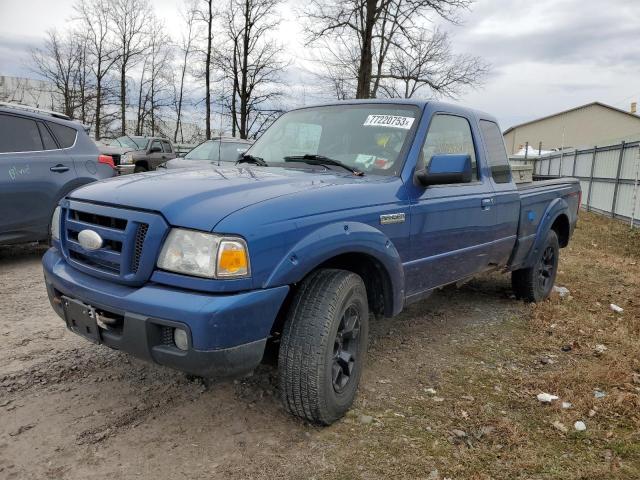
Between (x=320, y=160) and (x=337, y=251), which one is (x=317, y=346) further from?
(x=320, y=160)

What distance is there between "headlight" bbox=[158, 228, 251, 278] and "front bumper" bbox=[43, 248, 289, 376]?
0.10m

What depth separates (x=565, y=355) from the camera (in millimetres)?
4031

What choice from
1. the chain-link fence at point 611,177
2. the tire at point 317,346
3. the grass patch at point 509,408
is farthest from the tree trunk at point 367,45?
the tire at point 317,346

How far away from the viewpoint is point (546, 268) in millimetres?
5477

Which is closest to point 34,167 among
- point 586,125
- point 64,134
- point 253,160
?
point 64,134

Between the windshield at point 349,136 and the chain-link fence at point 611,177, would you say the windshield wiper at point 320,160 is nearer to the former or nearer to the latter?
the windshield at point 349,136

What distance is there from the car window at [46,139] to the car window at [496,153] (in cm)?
505

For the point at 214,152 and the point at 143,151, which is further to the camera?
the point at 143,151

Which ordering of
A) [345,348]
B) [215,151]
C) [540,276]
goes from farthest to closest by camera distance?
[215,151]
[540,276]
[345,348]

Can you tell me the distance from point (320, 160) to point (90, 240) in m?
1.56

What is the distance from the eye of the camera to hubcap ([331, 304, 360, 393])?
109 inches

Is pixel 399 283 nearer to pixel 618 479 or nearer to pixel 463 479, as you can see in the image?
pixel 463 479

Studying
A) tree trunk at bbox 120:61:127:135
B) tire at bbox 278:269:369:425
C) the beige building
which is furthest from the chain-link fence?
the beige building

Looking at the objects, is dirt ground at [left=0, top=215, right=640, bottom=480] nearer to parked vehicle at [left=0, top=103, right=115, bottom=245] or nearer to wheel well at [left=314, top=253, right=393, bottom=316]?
wheel well at [left=314, top=253, right=393, bottom=316]
